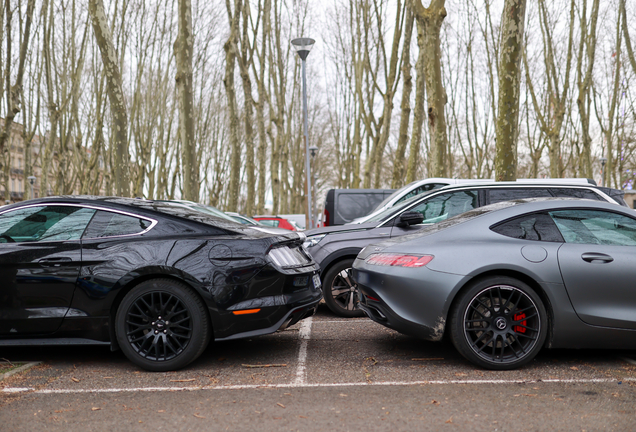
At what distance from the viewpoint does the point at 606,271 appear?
4.54 meters

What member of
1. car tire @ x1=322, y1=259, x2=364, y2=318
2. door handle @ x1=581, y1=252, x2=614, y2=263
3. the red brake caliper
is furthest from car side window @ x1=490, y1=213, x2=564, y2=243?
car tire @ x1=322, y1=259, x2=364, y2=318

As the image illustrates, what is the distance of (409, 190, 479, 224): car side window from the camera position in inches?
281

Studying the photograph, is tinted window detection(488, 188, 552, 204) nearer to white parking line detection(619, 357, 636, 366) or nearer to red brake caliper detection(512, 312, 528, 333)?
white parking line detection(619, 357, 636, 366)

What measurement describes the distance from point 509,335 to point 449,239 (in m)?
0.92

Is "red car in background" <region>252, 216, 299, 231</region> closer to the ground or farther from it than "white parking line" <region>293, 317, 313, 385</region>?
farther from it

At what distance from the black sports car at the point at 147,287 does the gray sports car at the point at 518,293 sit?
1072mm

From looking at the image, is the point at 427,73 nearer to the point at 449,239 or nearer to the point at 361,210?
the point at 361,210

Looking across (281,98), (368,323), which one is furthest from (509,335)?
(281,98)

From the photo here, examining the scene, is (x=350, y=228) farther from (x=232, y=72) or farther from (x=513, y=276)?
(x=232, y=72)

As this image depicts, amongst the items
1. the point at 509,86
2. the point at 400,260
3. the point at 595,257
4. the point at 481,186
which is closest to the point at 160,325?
the point at 400,260

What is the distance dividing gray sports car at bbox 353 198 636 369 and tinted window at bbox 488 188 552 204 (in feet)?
8.27

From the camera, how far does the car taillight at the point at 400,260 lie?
4680 mm

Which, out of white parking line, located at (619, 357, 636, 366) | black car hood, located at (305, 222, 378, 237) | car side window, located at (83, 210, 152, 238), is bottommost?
white parking line, located at (619, 357, 636, 366)

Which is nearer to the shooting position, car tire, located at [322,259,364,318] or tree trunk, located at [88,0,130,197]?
car tire, located at [322,259,364,318]
